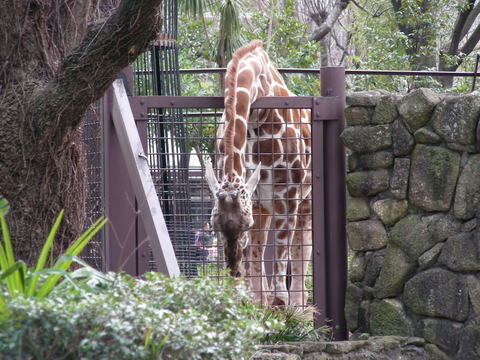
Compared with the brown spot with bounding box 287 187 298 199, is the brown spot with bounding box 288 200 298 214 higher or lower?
lower

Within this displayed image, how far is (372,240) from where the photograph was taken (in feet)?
20.5

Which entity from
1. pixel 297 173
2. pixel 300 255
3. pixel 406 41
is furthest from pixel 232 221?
pixel 406 41

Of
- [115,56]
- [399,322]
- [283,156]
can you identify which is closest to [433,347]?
[399,322]

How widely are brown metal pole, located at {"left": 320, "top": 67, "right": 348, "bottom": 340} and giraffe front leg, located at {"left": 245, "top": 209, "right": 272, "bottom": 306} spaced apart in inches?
19.7

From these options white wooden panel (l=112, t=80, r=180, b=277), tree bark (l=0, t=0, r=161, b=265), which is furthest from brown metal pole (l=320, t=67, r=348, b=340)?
tree bark (l=0, t=0, r=161, b=265)

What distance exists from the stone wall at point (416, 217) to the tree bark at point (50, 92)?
245 cm

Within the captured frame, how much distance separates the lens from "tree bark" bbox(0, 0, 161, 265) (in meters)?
3.95

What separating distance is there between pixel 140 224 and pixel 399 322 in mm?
2025

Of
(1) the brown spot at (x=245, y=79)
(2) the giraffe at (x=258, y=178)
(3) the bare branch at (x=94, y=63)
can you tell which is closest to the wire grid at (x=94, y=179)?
(2) the giraffe at (x=258, y=178)

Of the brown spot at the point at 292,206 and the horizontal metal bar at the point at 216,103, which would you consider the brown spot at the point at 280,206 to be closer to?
the brown spot at the point at 292,206

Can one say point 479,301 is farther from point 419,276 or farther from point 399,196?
point 399,196

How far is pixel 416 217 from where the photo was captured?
6.06 meters

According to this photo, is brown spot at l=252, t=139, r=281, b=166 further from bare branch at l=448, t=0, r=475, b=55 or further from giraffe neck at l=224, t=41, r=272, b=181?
bare branch at l=448, t=0, r=475, b=55

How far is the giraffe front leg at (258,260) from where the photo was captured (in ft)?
21.1
